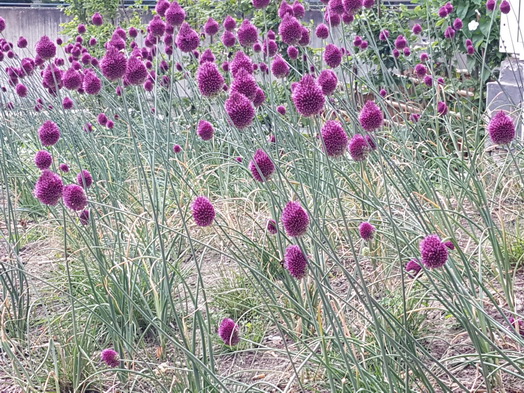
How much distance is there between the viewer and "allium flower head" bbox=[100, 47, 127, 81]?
7.40 feet

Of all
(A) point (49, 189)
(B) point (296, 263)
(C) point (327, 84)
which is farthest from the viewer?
(C) point (327, 84)

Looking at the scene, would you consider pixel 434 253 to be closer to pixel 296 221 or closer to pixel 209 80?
pixel 296 221

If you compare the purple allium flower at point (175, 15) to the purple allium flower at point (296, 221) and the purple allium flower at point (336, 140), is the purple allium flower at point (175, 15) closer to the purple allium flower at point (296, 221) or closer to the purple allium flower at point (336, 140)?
the purple allium flower at point (336, 140)

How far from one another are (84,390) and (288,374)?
654 mm

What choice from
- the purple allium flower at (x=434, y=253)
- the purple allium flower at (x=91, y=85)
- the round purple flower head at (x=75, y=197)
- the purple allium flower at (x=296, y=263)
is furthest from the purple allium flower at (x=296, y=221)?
the purple allium flower at (x=91, y=85)


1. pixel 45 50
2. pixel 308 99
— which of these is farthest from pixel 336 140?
pixel 45 50

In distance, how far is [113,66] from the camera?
89.0 inches

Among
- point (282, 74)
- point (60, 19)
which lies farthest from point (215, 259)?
point (60, 19)

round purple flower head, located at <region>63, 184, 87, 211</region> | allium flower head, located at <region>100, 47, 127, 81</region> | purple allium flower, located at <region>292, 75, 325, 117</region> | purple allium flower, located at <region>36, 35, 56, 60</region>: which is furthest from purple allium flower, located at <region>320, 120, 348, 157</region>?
purple allium flower, located at <region>36, 35, 56, 60</region>

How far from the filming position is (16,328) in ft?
8.41

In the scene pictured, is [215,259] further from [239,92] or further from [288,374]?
[239,92]

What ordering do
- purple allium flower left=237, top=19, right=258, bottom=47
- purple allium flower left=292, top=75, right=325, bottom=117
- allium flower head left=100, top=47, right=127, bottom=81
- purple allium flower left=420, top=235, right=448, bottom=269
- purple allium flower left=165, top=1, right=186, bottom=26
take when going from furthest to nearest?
purple allium flower left=165, top=1, right=186, bottom=26, purple allium flower left=237, top=19, right=258, bottom=47, allium flower head left=100, top=47, right=127, bottom=81, purple allium flower left=292, top=75, right=325, bottom=117, purple allium flower left=420, top=235, right=448, bottom=269

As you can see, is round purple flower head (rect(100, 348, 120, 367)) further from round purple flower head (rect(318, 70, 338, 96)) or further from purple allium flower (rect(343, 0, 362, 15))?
purple allium flower (rect(343, 0, 362, 15))

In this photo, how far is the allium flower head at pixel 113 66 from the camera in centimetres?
226
